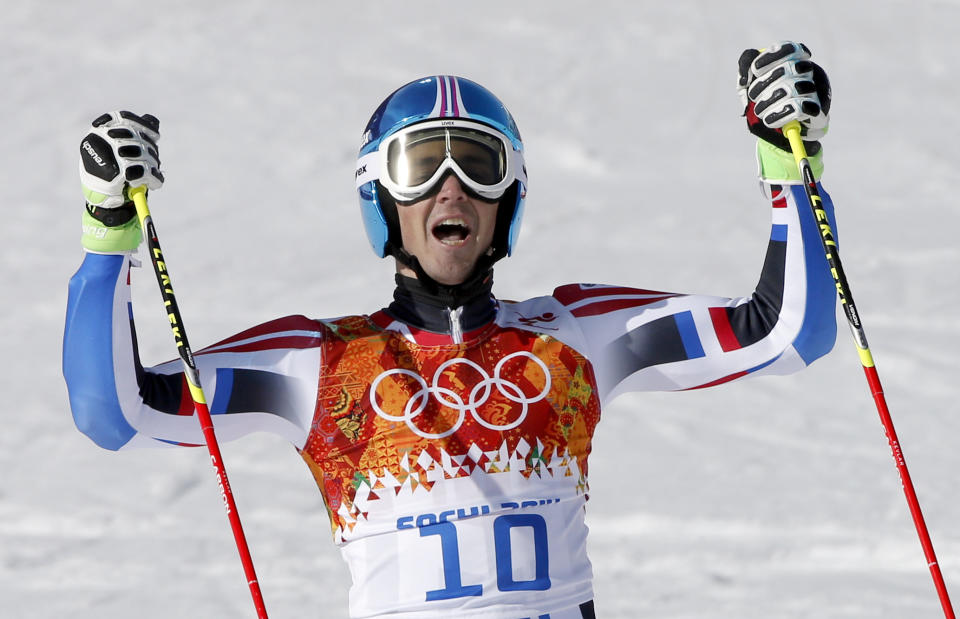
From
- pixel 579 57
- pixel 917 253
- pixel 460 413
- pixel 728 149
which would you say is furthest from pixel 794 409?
pixel 460 413

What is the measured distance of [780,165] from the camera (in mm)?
3734

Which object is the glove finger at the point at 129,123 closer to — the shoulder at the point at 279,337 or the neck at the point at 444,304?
the shoulder at the point at 279,337

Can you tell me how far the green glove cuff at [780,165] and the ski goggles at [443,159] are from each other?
647 millimetres

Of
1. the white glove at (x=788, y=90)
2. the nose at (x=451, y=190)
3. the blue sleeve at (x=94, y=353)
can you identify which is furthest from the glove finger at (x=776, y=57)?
the blue sleeve at (x=94, y=353)

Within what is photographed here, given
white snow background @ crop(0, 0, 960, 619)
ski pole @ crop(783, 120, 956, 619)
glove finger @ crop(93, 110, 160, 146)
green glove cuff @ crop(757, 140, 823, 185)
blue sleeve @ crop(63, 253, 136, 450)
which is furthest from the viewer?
white snow background @ crop(0, 0, 960, 619)

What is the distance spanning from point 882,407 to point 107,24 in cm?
1099

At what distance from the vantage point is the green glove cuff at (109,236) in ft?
11.5

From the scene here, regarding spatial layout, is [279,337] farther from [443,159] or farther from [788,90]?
[788,90]

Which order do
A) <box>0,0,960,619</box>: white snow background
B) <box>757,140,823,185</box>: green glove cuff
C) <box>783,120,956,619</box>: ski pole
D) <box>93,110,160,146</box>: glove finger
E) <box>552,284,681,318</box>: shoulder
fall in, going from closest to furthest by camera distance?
<box>93,110,160,146</box>: glove finger
<box>783,120,956,619</box>: ski pole
<box>757,140,823,185</box>: green glove cuff
<box>552,284,681,318</box>: shoulder
<box>0,0,960,619</box>: white snow background

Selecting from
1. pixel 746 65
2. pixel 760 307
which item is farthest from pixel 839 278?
pixel 746 65

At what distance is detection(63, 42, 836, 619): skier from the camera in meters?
3.49

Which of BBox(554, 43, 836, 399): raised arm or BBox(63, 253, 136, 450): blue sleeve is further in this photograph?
BBox(554, 43, 836, 399): raised arm

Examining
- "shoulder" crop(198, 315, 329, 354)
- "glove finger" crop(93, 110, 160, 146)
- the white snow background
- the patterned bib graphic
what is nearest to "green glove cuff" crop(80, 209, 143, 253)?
"glove finger" crop(93, 110, 160, 146)

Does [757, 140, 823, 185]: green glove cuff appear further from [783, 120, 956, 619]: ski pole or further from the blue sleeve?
the blue sleeve
